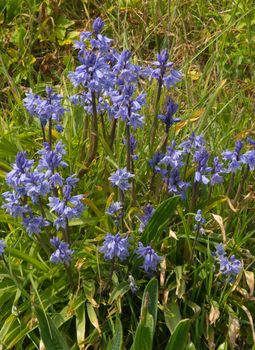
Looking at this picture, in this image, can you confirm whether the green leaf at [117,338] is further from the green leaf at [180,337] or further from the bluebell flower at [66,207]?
the bluebell flower at [66,207]

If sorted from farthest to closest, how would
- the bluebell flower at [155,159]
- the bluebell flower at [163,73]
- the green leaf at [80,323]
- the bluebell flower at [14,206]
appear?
the bluebell flower at [155,159]
the green leaf at [80,323]
the bluebell flower at [163,73]
the bluebell flower at [14,206]

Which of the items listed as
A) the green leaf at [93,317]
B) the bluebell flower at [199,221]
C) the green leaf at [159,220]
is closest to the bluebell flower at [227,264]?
the bluebell flower at [199,221]

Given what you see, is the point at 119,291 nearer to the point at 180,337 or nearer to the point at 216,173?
the point at 180,337

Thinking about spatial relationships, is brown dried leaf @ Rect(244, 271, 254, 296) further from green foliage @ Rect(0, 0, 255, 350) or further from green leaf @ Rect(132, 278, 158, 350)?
green leaf @ Rect(132, 278, 158, 350)

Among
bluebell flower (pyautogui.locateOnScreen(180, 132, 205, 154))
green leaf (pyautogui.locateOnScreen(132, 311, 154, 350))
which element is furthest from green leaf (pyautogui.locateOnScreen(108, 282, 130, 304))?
bluebell flower (pyautogui.locateOnScreen(180, 132, 205, 154))

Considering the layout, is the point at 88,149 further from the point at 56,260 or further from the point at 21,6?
the point at 21,6
